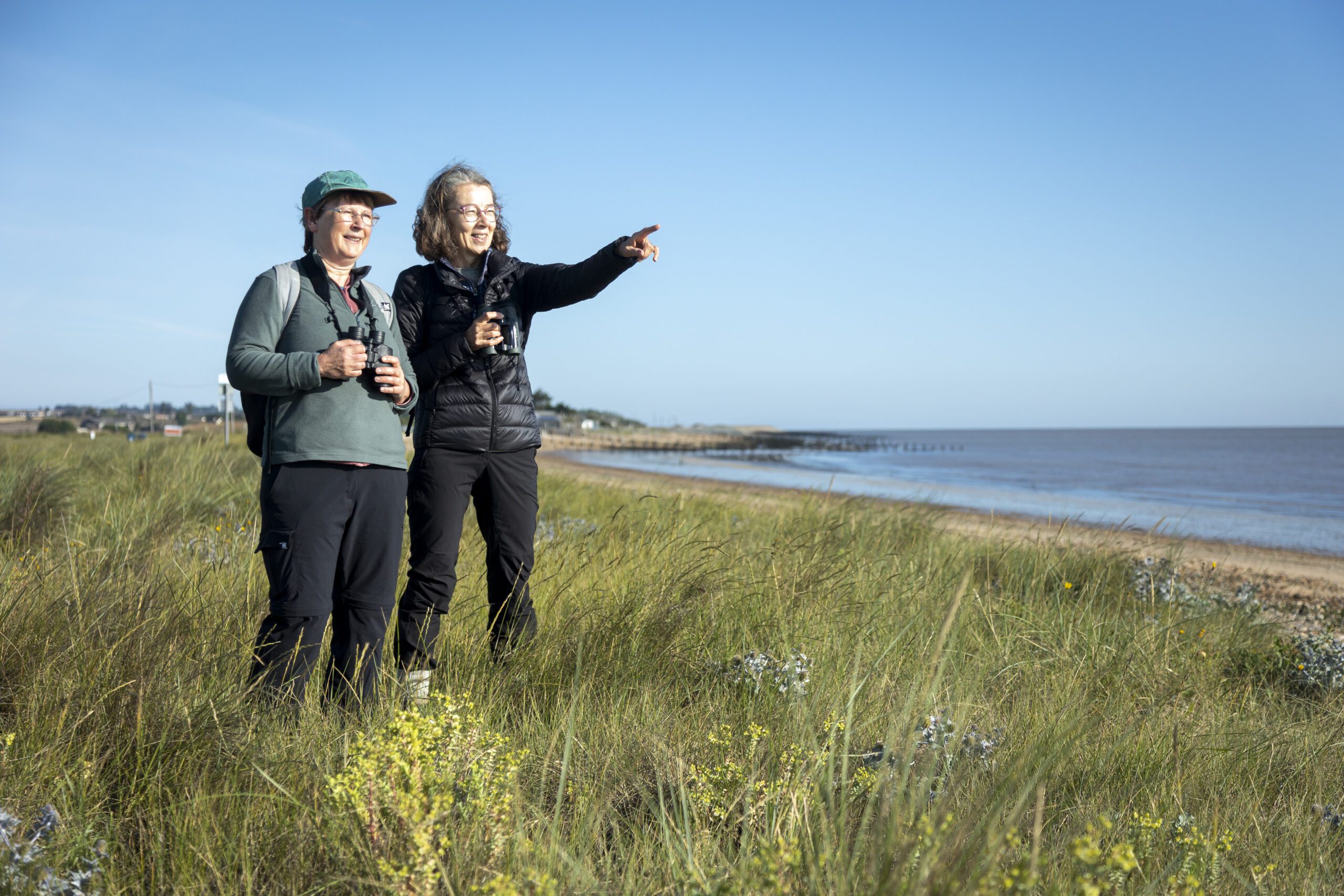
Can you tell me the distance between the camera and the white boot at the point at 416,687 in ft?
7.46

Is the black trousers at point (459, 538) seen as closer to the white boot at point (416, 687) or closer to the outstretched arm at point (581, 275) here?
the white boot at point (416, 687)

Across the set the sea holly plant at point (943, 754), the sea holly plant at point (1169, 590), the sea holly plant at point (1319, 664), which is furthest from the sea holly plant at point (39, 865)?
the sea holly plant at point (1169, 590)

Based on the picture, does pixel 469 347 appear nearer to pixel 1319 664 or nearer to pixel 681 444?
pixel 1319 664

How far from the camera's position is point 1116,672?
334 centimetres

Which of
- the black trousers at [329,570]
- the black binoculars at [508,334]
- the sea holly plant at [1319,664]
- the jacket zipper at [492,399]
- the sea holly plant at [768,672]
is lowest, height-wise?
the sea holly plant at [1319,664]

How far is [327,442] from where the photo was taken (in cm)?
247

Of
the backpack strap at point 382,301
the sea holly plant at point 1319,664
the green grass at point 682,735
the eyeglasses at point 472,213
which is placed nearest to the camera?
the green grass at point 682,735

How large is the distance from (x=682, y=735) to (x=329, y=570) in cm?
117

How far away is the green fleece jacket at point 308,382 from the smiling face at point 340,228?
0.24 ft

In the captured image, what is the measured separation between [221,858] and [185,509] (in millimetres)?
4369

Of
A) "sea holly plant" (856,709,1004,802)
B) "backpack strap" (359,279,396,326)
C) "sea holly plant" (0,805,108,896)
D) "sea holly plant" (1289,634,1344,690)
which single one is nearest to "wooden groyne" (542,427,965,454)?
"sea holly plant" (1289,634,1344,690)

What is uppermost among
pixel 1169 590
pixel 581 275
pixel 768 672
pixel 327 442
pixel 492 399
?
pixel 581 275

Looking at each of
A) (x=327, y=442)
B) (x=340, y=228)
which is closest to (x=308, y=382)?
(x=327, y=442)

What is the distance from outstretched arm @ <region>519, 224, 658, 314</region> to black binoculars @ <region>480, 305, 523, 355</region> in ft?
0.39
